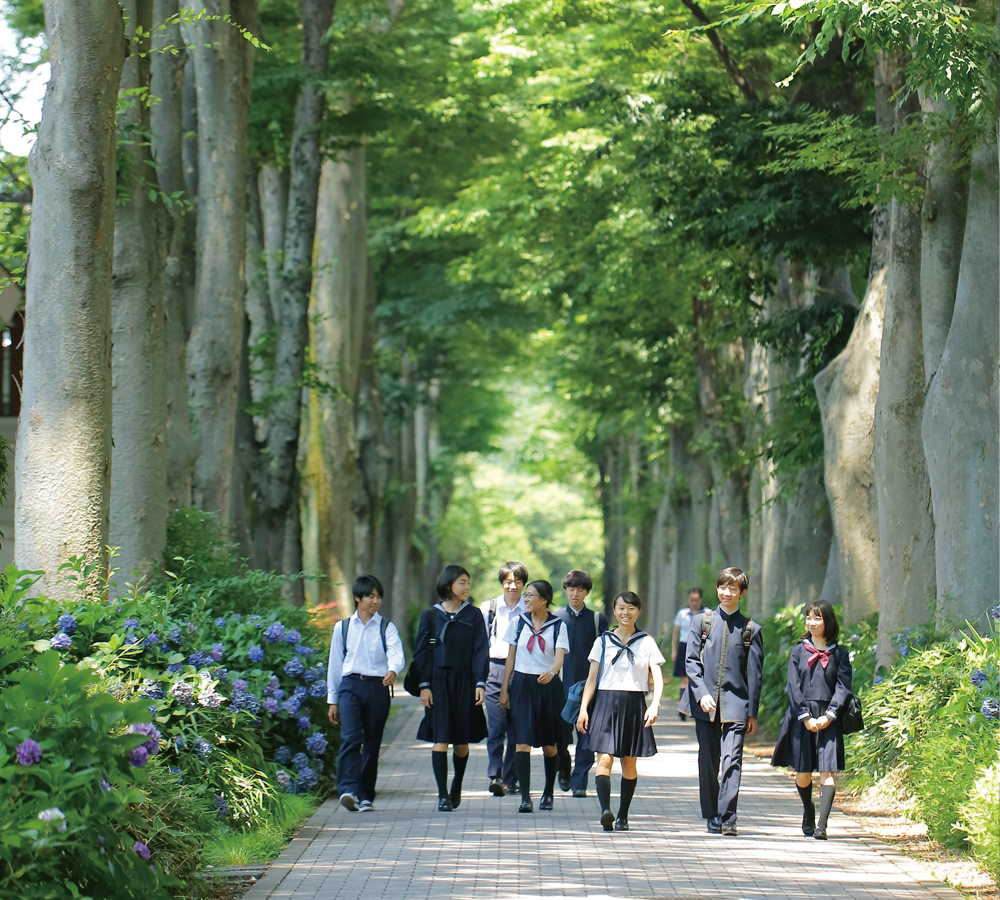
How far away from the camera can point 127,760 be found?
19.6 ft

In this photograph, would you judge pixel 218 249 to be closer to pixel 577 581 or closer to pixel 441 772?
pixel 577 581

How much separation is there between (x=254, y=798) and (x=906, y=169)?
7.77 meters

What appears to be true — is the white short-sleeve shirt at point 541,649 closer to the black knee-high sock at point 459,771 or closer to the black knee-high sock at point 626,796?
the black knee-high sock at point 459,771

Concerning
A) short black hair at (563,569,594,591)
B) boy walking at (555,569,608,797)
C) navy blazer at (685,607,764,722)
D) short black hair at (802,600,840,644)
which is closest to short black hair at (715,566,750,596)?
navy blazer at (685,607,764,722)

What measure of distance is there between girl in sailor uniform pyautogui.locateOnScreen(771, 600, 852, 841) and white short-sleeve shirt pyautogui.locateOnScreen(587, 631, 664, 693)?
0.97m

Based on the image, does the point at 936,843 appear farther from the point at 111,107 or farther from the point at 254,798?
the point at 111,107

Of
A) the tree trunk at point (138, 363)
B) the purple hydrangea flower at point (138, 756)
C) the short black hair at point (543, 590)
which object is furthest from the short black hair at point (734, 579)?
the purple hydrangea flower at point (138, 756)

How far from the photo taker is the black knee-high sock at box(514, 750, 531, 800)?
34.7 feet

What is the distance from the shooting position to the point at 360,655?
10836mm

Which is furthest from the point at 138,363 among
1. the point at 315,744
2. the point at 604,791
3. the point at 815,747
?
the point at 815,747

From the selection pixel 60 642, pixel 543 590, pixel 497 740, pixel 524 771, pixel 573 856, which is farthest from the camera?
pixel 497 740

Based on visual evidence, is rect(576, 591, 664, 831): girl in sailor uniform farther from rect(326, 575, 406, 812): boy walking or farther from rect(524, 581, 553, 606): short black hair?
rect(326, 575, 406, 812): boy walking

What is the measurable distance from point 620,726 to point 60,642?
3.78 meters

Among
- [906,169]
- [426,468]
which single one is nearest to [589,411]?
[426,468]
